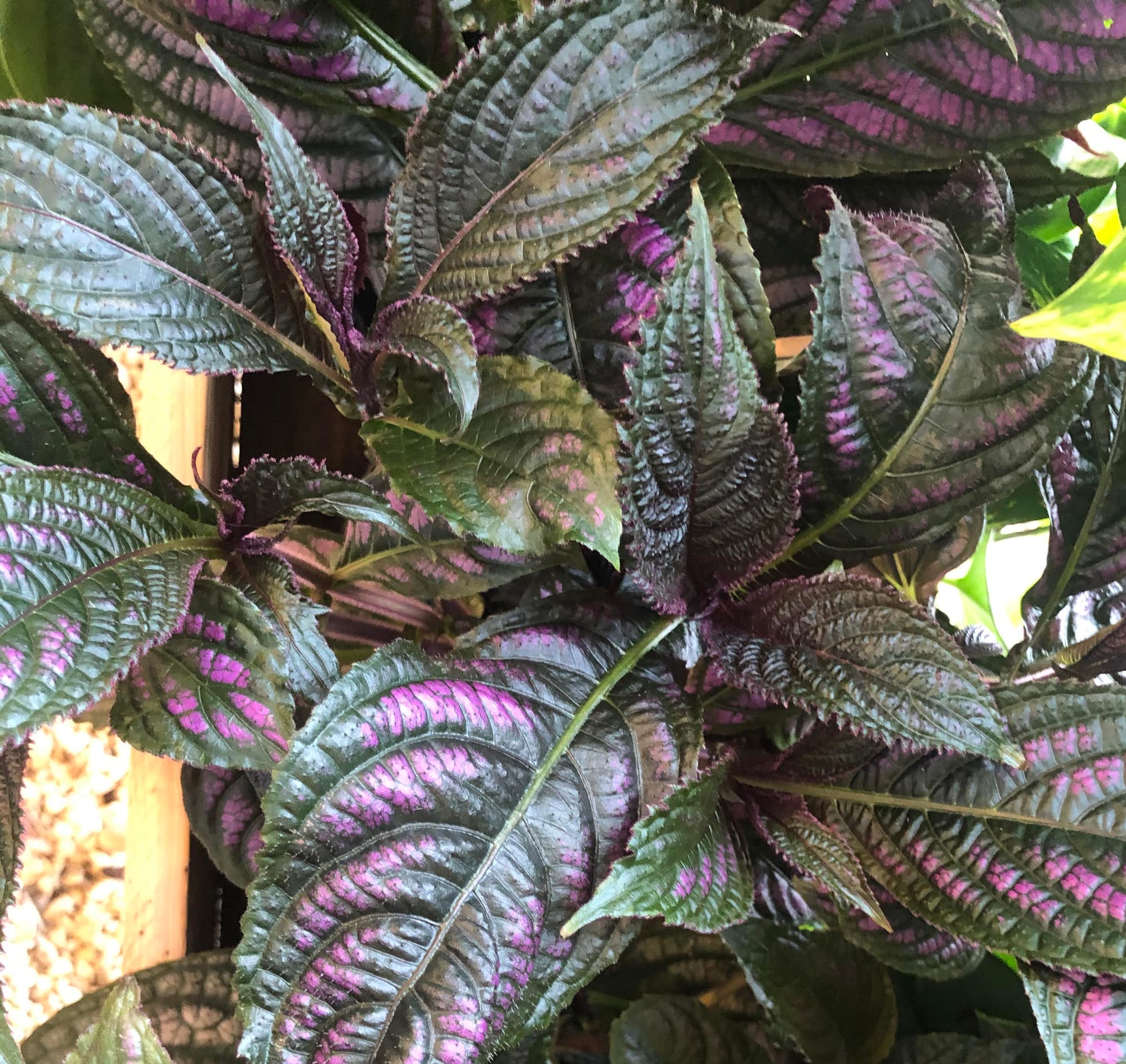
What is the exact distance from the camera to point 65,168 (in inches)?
18.3

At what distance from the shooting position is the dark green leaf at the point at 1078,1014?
20.3 inches

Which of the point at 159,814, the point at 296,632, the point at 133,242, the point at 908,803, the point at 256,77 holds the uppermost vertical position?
the point at 256,77

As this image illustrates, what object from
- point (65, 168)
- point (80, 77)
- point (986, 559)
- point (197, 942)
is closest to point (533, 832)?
point (65, 168)

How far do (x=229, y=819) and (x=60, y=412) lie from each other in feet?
1.28

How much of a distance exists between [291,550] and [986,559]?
92 cm

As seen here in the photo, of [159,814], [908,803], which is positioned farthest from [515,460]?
[159,814]

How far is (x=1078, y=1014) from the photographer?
531mm

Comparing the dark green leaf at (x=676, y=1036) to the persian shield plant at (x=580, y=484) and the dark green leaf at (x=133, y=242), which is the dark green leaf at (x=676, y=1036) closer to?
the persian shield plant at (x=580, y=484)

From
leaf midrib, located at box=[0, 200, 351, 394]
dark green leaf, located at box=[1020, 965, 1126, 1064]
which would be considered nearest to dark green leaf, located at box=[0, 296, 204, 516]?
leaf midrib, located at box=[0, 200, 351, 394]

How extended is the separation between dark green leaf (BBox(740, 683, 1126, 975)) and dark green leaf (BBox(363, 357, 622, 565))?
0.32 meters

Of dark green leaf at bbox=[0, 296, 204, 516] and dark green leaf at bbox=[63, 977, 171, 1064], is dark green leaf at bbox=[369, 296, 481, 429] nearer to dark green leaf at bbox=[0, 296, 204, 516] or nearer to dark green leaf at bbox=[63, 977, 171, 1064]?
dark green leaf at bbox=[0, 296, 204, 516]

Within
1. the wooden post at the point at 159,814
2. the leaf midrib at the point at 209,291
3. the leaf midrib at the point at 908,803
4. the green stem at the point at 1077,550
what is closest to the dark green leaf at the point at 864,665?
the leaf midrib at the point at 908,803

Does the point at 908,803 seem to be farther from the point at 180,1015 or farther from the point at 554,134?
the point at 180,1015

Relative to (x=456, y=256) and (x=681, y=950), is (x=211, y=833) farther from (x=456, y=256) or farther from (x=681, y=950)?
(x=456, y=256)
